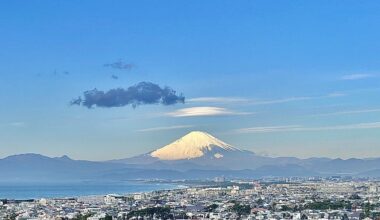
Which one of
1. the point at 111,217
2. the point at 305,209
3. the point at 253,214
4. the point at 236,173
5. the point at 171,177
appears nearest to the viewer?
the point at 111,217

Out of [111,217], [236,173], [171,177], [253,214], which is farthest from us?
[236,173]

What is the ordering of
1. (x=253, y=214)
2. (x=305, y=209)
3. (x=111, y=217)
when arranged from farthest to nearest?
1. (x=305, y=209)
2. (x=253, y=214)
3. (x=111, y=217)

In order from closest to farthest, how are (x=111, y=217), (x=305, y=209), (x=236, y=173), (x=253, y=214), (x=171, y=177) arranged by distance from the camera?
(x=111, y=217), (x=253, y=214), (x=305, y=209), (x=171, y=177), (x=236, y=173)

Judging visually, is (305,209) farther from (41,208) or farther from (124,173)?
(124,173)

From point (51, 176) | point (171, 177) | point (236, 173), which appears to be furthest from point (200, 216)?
point (51, 176)

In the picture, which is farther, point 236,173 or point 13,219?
point 236,173

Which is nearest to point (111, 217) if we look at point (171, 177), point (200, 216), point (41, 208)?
point (200, 216)

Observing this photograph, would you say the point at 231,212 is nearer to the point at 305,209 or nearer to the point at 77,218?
the point at 305,209

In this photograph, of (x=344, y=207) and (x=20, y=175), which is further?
(x=20, y=175)
